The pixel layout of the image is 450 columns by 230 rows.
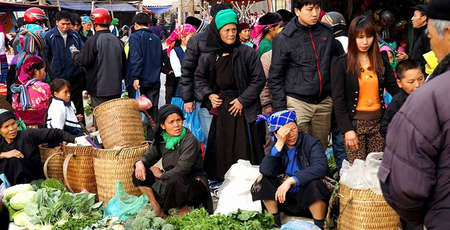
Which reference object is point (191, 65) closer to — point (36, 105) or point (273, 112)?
point (273, 112)

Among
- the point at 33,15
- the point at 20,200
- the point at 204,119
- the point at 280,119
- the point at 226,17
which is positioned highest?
the point at 33,15

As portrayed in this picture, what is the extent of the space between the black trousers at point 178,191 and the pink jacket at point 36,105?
2.39 meters

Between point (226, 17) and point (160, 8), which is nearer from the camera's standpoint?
point (226, 17)

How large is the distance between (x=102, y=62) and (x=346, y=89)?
3.31m

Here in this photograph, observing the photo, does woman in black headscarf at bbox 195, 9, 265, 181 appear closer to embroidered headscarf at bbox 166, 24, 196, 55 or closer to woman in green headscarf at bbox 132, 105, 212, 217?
woman in green headscarf at bbox 132, 105, 212, 217

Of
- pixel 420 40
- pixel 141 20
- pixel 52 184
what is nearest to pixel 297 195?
pixel 52 184

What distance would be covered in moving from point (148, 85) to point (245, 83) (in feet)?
7.85

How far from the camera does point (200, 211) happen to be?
3.72m

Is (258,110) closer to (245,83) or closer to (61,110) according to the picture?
(245,83)

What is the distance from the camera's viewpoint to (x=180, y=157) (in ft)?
14.2

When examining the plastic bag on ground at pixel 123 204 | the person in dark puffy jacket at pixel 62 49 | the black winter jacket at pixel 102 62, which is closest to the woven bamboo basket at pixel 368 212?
the plastic bag on ground at pixel 123 204

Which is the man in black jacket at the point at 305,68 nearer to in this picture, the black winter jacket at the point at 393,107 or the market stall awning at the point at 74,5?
the black winter jacket at the point at 393,107

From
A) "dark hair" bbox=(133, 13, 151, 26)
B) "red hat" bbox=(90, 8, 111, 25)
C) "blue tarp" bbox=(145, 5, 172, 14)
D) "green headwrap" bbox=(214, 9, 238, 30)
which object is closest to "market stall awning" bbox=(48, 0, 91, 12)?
"blue tarp" bbox=(145, 5, 172, 14)

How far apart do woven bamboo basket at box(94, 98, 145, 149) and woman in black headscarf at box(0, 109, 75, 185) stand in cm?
39
